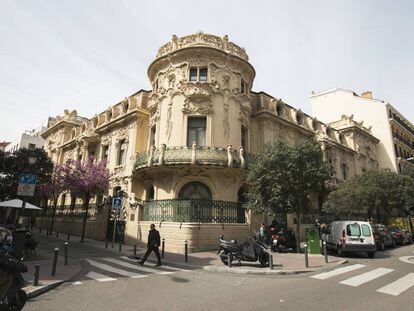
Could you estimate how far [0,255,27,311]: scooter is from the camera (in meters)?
4.57

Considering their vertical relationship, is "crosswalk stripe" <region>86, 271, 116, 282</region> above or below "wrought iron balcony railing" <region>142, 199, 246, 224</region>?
below

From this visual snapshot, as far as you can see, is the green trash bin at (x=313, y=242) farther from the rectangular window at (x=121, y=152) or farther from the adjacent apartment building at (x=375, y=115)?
the adjacent apartment building at (x=375, y=115)

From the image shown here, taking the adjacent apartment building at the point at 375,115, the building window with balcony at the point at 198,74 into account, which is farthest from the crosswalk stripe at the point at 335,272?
the adjacent apartment building at the point at 375,115

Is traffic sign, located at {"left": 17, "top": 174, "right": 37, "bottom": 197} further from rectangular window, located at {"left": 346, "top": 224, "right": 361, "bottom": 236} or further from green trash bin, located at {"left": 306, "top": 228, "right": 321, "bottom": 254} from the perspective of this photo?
rectangular window, located at {"left": 346, "top": 224, "right": 361, "bottom": 236}

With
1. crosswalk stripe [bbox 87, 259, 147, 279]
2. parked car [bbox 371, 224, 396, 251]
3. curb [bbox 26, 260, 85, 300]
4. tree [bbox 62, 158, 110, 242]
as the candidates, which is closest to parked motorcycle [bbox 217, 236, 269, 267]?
crosswalk stripe [bbox 87, 259, 147, 279]

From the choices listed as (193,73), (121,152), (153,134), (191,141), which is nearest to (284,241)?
(191,141)

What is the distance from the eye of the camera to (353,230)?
13852 mm

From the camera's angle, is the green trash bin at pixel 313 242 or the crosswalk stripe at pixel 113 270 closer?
the crosswalk stripe at pixel 113 270

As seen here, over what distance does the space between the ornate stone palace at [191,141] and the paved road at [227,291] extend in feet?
18.4

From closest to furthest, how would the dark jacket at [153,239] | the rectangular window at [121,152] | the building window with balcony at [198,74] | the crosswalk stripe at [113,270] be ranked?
the crosswalk stripe at [113,270]
the dark jacket at [153,239]
the building window with balcony at [198,74]
the rectangular window at [121,152]

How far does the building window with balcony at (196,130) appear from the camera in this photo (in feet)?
62.5

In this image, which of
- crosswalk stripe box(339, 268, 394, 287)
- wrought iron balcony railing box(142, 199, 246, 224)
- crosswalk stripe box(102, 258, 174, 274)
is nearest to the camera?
crosswalk stripe box(339, 268, 394, 287)

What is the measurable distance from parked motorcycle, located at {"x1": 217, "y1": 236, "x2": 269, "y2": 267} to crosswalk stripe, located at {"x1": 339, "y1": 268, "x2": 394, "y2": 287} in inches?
114

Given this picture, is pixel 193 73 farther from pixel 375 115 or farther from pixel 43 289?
pixel 375 115
